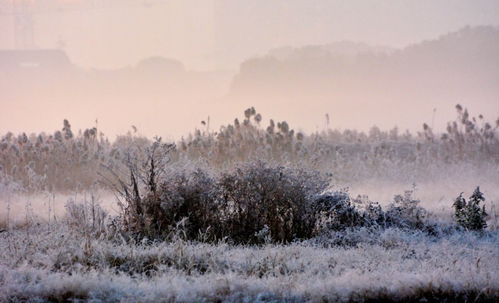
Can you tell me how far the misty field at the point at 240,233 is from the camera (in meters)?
7.94

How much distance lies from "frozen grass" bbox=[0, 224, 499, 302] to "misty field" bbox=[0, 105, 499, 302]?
2 cm

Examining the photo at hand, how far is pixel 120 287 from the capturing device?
790 centimetres

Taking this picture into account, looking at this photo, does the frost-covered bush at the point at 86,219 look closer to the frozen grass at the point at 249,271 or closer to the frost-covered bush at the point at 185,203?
the frozen grass at the point at 249,271

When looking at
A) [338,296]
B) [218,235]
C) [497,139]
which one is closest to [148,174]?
[218,235]

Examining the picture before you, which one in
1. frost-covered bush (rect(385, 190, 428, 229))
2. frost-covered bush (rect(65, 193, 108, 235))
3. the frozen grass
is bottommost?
the frozen grass

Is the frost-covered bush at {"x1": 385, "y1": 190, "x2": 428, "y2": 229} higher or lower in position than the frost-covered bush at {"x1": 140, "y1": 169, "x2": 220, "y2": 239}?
lower

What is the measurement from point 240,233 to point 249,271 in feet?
11.5

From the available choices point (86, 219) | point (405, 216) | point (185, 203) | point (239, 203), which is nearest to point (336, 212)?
point (405, 216)

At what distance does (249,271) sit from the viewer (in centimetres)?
913

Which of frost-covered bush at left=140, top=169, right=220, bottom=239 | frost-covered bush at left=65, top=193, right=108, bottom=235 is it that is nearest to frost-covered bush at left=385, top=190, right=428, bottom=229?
frost-covered bush at left=140, top=169, right=220, bottom=239

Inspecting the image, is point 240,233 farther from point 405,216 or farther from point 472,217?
point 472,217

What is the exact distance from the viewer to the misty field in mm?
7938

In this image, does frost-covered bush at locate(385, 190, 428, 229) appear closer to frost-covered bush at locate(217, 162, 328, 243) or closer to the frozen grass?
the frozen grass

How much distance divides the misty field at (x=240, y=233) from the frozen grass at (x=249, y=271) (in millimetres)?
22
